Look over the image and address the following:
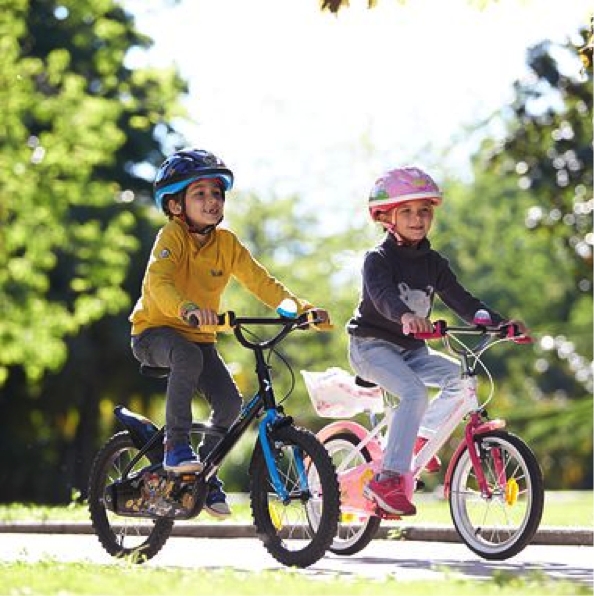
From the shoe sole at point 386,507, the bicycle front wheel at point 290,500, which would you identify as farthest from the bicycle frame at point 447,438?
the bicycle front wheel at point 290,500

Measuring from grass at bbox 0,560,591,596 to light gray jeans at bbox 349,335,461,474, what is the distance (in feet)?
4.19

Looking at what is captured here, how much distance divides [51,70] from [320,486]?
2077cm

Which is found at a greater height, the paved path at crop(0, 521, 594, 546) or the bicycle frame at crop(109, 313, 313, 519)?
the bicycle frame at crop(109, 313, 313, 519)

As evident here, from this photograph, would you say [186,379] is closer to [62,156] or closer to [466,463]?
[466,463]

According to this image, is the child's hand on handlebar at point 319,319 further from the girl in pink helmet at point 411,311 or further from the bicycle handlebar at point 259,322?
the girl in pink helmet at point 411,311

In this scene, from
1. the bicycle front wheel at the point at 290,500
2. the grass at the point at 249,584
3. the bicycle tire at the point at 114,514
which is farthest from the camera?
the bicycle tire at the point at 114,514

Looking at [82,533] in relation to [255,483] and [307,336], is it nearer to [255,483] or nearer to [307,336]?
[255,483]

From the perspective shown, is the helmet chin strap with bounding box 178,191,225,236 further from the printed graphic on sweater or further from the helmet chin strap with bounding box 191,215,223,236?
the printed graphic on sweater

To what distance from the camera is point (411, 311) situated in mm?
8977

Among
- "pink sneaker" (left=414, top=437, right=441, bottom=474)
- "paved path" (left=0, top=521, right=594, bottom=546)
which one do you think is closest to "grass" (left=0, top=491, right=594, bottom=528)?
"paved path" (left=0, top=521, right=594, bottom=546)

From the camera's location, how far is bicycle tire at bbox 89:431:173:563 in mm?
9375

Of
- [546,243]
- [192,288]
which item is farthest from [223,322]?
[546,243]

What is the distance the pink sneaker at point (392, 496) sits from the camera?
890cm

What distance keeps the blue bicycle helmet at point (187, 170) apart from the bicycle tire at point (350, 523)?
1.75 metres
